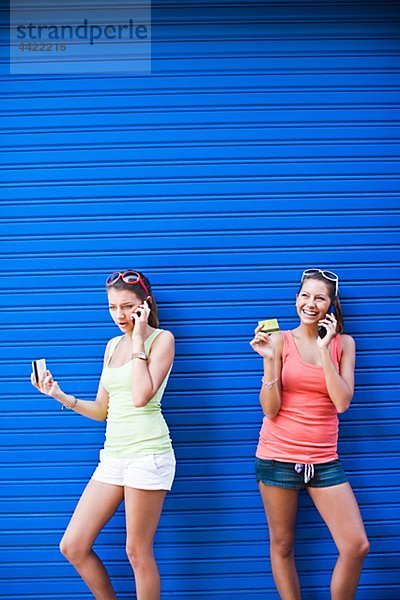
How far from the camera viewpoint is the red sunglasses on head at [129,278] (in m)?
3.66

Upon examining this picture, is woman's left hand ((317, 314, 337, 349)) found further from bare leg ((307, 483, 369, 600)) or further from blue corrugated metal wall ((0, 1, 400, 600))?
bare leg ((307, 483, 369, 600))

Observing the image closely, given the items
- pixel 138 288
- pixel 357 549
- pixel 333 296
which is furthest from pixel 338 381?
pixel 138 288

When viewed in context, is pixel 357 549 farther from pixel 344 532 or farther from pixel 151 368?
pixel 151 368

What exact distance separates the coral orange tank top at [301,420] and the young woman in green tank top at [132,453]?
671 millimetres

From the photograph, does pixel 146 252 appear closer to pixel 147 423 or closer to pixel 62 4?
pixel 147 423

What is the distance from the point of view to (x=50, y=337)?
4055 millimetres

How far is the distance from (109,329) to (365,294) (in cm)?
181

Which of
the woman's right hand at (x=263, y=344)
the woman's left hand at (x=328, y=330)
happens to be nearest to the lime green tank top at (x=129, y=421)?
the woman's right hand at (x=263, y=344)

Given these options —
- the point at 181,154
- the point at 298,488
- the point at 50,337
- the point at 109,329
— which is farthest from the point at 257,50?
the point at 298,488

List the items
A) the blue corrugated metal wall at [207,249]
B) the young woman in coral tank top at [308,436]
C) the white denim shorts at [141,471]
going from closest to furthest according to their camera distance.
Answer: the white denim shorts at [141,471]
the young woman in coral tank top at [308,436]
the blue corrugated metal wall at [207,249]

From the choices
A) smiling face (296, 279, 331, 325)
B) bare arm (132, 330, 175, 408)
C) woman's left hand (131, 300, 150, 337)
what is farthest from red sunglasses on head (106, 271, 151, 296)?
smiling face (296, 279, 331, 325)

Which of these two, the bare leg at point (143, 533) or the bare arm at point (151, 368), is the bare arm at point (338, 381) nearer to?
the bare arm at point (151, 368)

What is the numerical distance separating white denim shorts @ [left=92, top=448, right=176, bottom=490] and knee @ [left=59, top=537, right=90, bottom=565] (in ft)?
1.25

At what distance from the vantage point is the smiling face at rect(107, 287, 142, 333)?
3.60 meters
